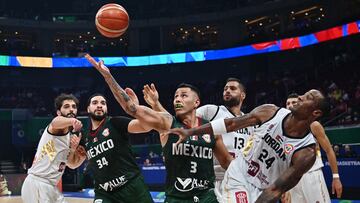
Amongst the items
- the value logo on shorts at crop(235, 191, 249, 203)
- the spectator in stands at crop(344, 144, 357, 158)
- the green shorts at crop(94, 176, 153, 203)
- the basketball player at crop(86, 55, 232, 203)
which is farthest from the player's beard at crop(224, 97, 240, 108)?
the spectator in stands at crop(344, 144, 357, 158)

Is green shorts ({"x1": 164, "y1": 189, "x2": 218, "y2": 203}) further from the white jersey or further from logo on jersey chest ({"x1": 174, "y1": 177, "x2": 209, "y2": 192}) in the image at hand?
the white jersey

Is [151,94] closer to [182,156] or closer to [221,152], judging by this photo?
[182,156]

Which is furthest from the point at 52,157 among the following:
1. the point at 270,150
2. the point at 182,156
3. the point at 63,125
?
the point at 270,150

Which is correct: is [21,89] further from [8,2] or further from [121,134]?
[121,134]

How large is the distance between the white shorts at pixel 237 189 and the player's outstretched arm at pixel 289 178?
23cm

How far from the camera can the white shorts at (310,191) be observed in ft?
19.5

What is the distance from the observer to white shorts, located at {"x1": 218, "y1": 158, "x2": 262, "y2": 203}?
4180 millimetres

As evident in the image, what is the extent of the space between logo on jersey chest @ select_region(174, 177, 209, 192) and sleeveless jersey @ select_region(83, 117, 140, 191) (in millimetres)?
820

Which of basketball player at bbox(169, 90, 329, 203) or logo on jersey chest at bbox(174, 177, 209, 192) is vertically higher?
basketball player at bbox(169, 90, 329, 203)

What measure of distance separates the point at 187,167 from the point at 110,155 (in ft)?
3.25

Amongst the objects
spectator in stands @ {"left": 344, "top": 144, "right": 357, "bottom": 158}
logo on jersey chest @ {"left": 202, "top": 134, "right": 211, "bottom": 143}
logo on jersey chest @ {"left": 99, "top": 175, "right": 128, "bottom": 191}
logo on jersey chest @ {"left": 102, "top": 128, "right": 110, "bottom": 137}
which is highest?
logo on jersey chest @ {"left": 102, "top": 128, "right": 110, "bottom": 137}

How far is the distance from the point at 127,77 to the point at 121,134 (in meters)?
26.6

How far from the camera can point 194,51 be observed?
2827 centimetres

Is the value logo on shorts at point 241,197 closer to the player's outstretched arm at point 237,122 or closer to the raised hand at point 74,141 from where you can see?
the player's outstretched arm at point 237,122
